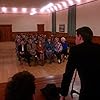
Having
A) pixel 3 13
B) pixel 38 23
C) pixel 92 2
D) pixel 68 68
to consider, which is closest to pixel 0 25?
pixel 3 13

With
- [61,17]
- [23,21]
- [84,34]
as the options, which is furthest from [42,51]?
[23,21]

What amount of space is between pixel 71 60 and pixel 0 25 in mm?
21181

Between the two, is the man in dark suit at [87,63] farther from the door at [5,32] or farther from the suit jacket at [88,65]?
the door at [5,32]

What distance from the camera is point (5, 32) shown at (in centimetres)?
2258

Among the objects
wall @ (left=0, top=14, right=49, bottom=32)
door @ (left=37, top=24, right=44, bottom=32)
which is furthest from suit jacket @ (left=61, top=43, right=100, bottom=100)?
door @ (left=37, top=24, right=44, bottom=32)

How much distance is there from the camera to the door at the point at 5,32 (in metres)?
22.4

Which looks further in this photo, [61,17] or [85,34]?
[61,17]

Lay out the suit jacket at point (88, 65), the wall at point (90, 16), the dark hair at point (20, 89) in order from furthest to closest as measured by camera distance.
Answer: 1. the wall at point (90, 16)
2. the suit jacket at point (88, 65)
3. the dark hair at point (20, 89)

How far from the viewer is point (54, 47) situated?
958 centimetres

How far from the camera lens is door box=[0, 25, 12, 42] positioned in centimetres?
2239

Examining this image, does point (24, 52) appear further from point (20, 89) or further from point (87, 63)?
point (20, 89)

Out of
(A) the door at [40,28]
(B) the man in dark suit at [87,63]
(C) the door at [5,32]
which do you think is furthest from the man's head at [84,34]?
(A) the door at [40,28]

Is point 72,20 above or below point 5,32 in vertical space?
above

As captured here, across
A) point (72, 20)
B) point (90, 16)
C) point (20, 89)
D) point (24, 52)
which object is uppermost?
point (90, 16)
